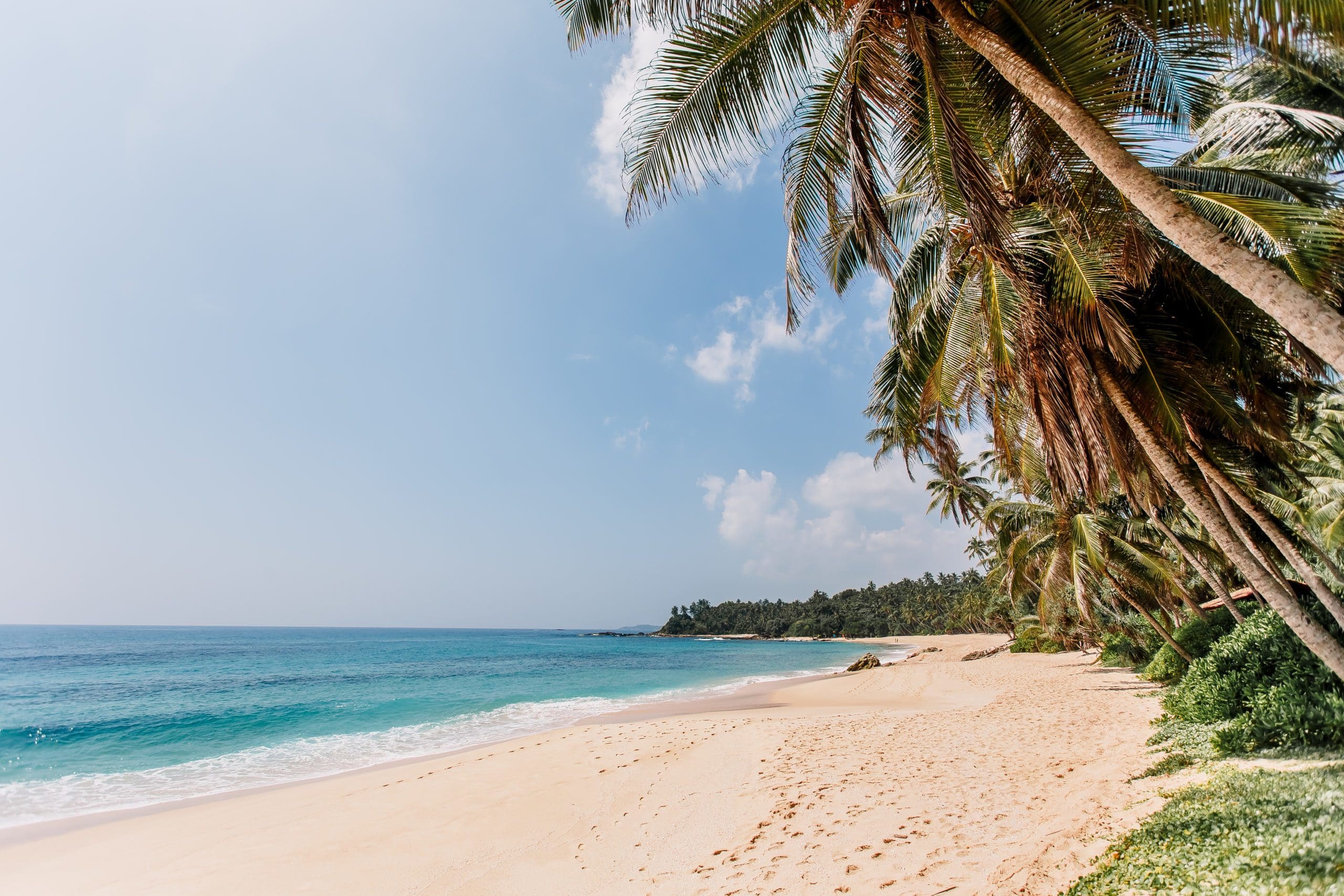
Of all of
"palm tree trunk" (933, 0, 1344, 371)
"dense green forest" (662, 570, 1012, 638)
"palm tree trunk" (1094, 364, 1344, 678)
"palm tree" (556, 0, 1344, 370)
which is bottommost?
"dense green forest" (662, 570, 1012, 638)

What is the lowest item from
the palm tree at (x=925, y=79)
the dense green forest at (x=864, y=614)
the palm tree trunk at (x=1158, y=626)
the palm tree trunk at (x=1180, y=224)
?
the dense green forest at (x=864, y=614)

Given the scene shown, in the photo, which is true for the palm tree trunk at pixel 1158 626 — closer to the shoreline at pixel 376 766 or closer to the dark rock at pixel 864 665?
the shoreline at pixel 376 766

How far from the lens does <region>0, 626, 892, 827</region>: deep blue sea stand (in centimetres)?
1140

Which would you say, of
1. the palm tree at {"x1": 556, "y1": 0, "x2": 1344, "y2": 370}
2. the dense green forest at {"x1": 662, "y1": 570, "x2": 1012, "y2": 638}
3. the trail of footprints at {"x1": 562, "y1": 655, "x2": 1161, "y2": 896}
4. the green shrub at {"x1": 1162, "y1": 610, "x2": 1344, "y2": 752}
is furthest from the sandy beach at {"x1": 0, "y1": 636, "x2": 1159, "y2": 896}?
the dense green forest at {"x1": 662, "y1": 570, "x2": 1012, "y2": 638}

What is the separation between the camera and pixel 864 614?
9412 centimetres

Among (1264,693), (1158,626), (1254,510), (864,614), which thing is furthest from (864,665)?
(864,614)

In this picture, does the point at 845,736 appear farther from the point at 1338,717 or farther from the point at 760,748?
the point at 1338,717

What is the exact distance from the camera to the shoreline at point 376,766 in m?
8.06

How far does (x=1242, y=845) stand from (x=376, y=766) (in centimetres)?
1289

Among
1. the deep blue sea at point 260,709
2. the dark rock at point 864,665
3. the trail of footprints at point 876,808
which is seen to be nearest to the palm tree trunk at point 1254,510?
the trail of footprints at point 876,808

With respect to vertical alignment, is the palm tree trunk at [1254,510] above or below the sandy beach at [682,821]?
above

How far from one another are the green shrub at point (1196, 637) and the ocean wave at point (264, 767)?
14184 millimetres

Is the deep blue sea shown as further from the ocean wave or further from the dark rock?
the dark rock

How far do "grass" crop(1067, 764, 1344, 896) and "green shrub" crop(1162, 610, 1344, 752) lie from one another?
119 cm
